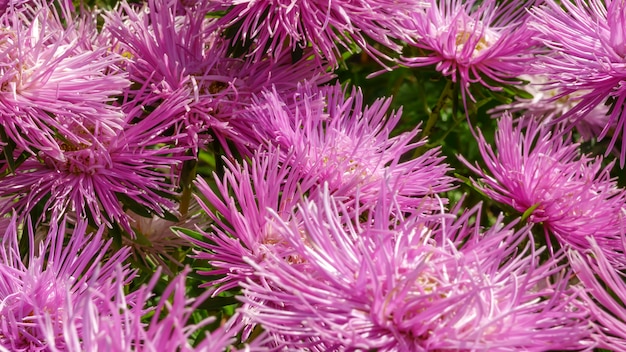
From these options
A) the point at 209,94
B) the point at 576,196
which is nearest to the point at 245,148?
the point at 209,94

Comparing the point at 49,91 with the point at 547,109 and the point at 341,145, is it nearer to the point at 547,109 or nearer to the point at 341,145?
the point at 341,145

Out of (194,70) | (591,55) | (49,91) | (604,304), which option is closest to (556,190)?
(591,55)

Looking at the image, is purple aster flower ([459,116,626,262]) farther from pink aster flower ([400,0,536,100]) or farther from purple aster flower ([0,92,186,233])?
purple aster flower ([0,92,186,233])

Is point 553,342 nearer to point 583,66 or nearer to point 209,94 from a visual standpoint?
point 583,66

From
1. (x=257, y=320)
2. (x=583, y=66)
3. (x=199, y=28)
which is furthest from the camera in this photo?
(x=199, y=28)

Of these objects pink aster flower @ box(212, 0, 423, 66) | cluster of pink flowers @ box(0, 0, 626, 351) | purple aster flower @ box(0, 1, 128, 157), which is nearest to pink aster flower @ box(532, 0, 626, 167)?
cluster of pink flowers @ box(0, 0, 626, 351)
